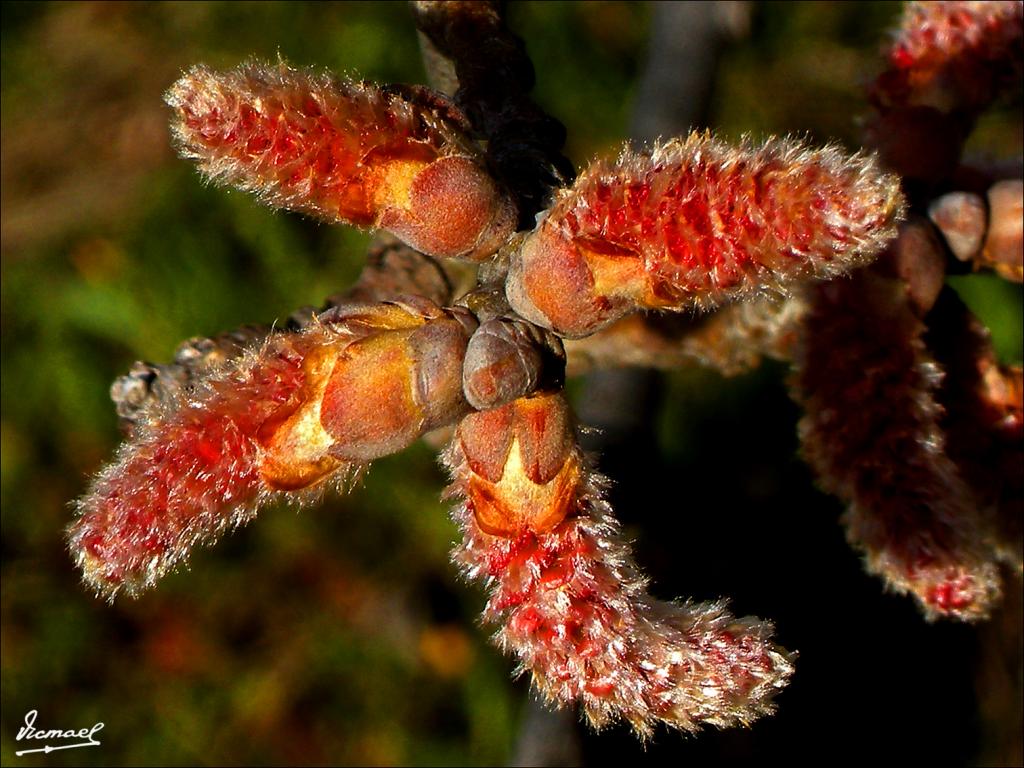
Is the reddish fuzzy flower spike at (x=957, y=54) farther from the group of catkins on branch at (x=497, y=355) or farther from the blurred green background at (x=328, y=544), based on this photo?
the blurred green background at (x=328, y=544)

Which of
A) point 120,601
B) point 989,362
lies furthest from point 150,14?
point 989,362

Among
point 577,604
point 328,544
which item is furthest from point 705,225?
point 328,544

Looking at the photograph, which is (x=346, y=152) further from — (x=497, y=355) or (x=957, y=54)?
(x=957, y=54)
